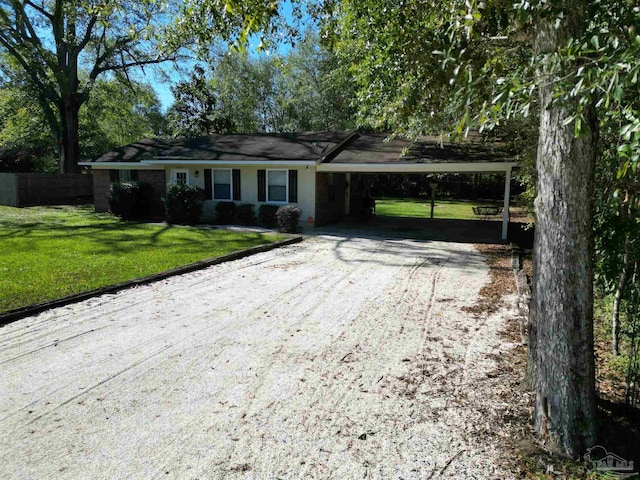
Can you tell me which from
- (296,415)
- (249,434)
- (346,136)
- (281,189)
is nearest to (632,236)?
(296,415)

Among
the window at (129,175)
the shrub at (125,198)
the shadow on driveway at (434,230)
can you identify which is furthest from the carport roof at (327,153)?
the shadow on driveway at (434,230)

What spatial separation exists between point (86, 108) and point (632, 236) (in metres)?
35.5

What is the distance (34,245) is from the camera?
10758 millimetres

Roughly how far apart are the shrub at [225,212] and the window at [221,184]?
676 millimetres

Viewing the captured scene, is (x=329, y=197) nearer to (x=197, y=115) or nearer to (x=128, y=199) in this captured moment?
(x=128, y=199)

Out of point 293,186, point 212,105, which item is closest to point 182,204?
point 293,186

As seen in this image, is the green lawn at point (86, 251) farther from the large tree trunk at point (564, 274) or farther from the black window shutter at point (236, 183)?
the large tree trunk at point (564, 274)

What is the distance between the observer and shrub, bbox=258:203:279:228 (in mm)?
15755

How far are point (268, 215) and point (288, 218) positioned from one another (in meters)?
1.61

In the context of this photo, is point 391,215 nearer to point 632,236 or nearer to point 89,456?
point 632,236

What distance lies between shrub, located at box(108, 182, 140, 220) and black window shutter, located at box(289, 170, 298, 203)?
6502mm

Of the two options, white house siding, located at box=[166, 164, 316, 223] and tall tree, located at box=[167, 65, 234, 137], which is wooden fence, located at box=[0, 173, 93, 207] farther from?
tall tree, located at box=[167, 65, 234, 137]

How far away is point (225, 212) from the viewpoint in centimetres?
1680

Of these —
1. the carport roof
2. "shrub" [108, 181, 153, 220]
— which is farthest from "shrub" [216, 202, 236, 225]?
"shrub" [108, 181, 153, 220]
